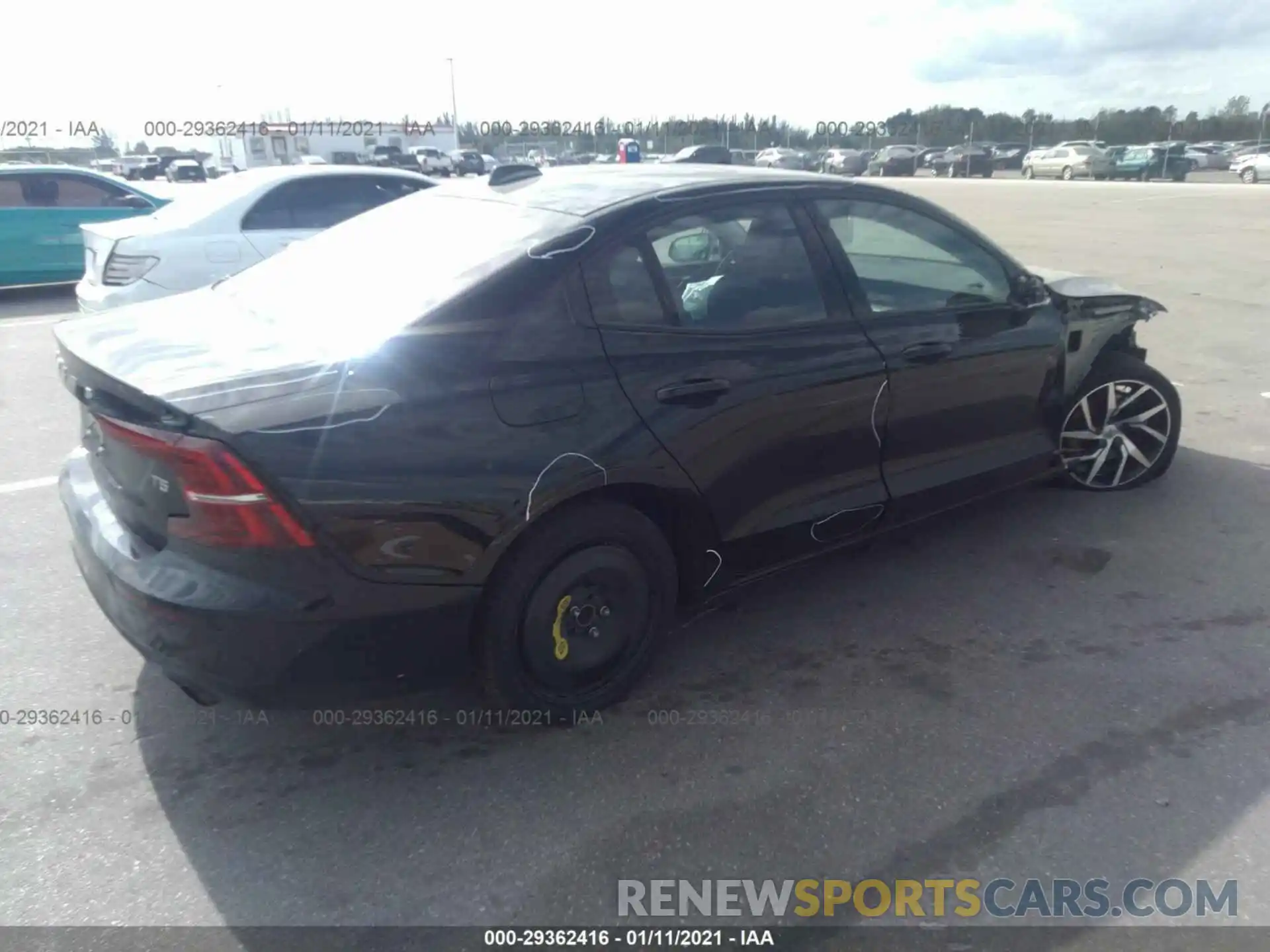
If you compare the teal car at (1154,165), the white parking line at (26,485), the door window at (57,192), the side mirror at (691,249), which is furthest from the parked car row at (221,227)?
the teal car at (1154,165)

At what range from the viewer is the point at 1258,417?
6195mm

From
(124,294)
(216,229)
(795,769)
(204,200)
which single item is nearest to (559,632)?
(795,769)

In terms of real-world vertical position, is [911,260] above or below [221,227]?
above

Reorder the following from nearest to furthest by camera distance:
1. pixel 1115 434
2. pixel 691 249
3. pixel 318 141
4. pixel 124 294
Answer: pixel 691 249 → pixel 1115 434 → pixel 124 294 → pixel 318 141

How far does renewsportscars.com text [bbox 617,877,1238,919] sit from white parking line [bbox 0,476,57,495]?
13.6 ft

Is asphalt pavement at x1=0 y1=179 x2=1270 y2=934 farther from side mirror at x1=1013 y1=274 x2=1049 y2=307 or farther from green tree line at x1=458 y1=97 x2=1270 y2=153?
green tree line at x1=458 y1=97 x2=1270 y2=153

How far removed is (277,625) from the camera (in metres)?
2.46

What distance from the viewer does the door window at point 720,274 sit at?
3.08m

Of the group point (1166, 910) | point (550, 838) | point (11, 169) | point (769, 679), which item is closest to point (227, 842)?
point (550, 838)

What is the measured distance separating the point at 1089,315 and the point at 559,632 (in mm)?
3120

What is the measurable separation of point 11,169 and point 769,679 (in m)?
11.0

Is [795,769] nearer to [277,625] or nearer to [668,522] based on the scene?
[668,522]

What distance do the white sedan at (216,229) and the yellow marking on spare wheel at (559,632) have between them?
573 centimetres

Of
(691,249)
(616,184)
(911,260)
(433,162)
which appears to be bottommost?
(433,162)
